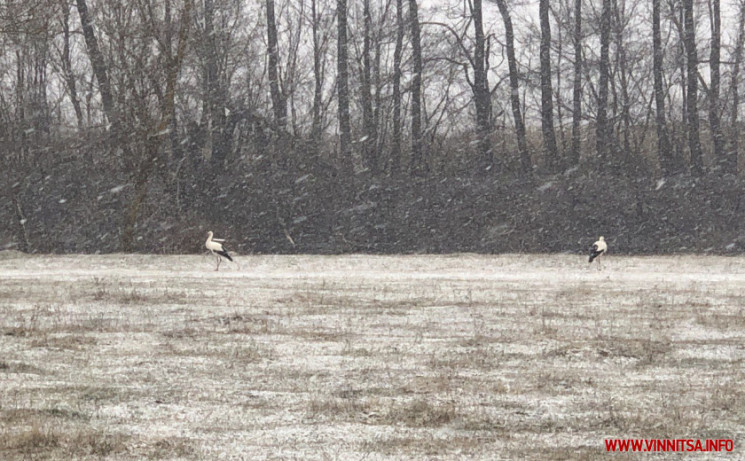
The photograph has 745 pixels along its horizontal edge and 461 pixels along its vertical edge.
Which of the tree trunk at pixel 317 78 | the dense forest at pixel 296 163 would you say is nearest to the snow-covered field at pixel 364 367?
the dense forest at pixel 296 163

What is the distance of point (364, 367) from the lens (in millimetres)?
10672

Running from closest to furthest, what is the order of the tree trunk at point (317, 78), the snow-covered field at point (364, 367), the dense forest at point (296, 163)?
the snow-covered field at point (364, 367) < the dense forest at point (296, 163) < the tree trunk at point (317, 78)

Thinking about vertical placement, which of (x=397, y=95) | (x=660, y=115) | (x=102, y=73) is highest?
(x=102, y=73)

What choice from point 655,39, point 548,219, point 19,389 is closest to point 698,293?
point 19,389

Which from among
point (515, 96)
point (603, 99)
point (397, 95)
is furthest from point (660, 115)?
point (397, 95)

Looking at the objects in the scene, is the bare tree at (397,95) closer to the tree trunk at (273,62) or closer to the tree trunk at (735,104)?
the tree trunk at (273,62)

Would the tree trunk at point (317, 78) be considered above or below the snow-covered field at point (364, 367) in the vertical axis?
above

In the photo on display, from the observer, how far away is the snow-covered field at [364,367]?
768 centimetres

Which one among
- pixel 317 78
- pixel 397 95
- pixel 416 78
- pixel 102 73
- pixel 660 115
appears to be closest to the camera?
pixel 102 73

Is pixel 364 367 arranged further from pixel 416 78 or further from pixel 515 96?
pixel 515 96

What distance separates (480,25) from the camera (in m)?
37.5

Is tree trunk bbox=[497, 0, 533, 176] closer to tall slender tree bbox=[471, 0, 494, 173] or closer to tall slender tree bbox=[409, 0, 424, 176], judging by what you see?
tall slender tree bbox=[471, 0, 494, 173]

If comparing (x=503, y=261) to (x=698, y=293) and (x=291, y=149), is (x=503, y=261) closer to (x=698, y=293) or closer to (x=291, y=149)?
(x=698, y=293)

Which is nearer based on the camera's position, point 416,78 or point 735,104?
point 416,78
